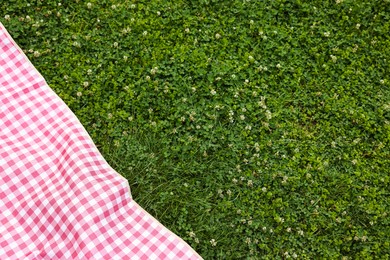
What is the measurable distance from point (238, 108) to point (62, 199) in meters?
1.68

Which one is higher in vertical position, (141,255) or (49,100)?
(49,100)

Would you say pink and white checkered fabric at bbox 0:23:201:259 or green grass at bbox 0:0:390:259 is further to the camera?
green grass at bbox 0:0:390:259

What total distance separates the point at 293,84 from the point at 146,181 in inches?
62.5

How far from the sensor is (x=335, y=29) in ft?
14.7

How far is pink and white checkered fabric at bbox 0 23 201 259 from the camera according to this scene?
10.1 feet

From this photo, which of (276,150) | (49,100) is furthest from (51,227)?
(276,150)

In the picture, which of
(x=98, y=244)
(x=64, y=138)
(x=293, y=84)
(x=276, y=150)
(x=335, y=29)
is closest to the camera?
(x=98, y=244)

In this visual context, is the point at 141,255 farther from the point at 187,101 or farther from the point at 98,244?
the point at 187,101

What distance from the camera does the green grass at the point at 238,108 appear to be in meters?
3.64

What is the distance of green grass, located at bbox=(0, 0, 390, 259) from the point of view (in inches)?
143

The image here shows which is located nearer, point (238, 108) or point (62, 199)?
point (62, 199)

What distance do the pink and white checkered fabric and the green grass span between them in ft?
1.25

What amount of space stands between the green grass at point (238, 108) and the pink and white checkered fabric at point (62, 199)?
0.38 meters

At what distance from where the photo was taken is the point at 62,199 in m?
3.19
